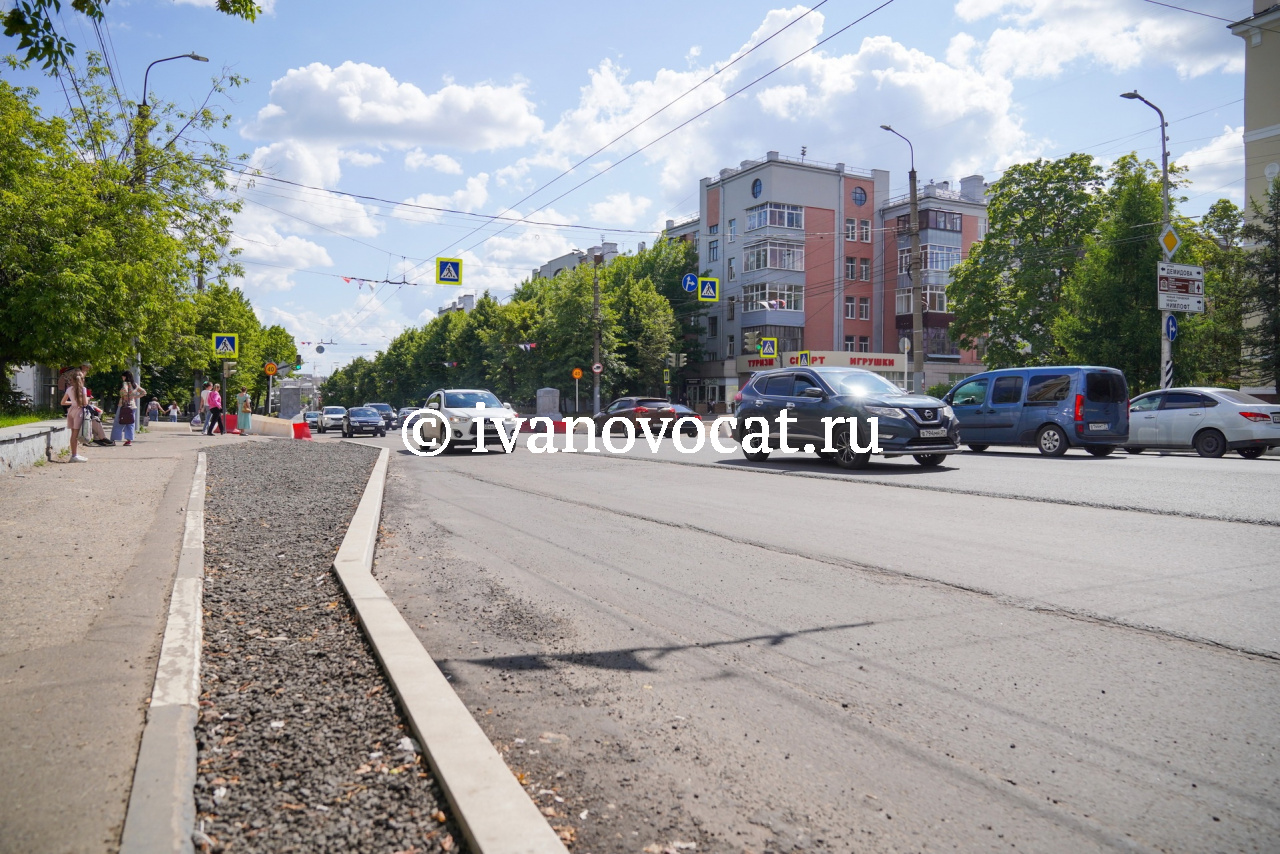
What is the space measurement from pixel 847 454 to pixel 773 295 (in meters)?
47.0

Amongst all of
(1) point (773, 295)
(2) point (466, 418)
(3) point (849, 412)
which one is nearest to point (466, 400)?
(2) point (466, 418)

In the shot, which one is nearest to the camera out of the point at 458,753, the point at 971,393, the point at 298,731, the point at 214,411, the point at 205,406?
the point at 458,753

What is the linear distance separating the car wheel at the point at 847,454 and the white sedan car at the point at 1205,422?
747 cm

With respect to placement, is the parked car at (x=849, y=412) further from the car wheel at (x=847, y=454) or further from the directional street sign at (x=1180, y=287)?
the directional street sign at (x=1180, y=287)

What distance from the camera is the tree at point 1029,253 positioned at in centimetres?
4231

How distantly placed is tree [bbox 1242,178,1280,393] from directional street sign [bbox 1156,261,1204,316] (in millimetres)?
5626

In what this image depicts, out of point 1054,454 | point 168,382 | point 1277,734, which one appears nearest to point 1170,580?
point 1277,734

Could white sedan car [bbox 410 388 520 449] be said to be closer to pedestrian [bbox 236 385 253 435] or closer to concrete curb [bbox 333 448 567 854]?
concrete curb [bbox 333 448 567 854]

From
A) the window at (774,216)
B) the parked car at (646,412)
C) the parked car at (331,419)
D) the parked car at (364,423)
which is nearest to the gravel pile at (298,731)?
the parked car at (646,412)

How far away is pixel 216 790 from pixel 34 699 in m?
1.33

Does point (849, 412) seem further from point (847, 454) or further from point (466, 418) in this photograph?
point (466, 418)

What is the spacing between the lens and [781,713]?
348 cm

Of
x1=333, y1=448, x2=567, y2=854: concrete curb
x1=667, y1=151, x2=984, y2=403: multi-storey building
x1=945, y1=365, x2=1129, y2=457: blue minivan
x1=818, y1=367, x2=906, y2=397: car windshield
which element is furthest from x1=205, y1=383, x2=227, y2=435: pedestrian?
x1=667, y1=151, x2=984, y2=403: multi-storey building

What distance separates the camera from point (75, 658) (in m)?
4.03
